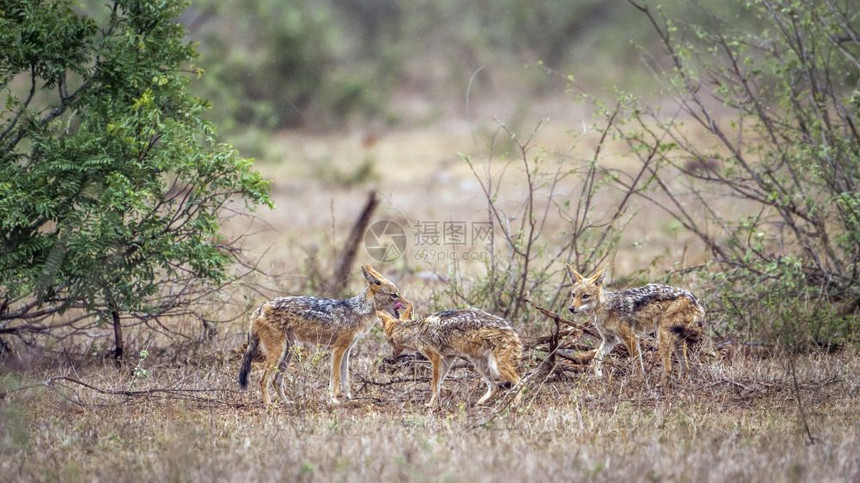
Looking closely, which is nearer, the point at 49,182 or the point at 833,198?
the point at 49,182

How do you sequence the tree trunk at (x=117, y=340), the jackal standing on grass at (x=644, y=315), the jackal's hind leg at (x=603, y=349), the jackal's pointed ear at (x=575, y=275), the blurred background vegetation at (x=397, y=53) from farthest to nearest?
the blurred background vegetation at (x=397, y=53) < the tree trunk at (x=117, y=340) < the jackal's pointed ear at (x=575, y=275) < the jackal's hind leg at (x=603, y=349) < the jackal standing on grass at (x=644, y=315)

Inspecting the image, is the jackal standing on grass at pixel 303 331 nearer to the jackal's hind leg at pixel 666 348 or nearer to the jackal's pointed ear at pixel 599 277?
the jackal's pointed ear at pixel 599 277

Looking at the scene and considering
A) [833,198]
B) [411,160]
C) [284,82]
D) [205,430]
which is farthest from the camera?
[284,82]

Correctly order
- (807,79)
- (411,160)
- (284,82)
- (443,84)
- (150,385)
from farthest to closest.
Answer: (443,84) → (284,82) → (411,160) → (807,79) → (150,385)

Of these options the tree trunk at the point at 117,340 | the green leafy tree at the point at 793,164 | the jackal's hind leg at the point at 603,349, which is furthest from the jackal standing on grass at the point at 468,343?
the green leafy tree at the point at 793,164

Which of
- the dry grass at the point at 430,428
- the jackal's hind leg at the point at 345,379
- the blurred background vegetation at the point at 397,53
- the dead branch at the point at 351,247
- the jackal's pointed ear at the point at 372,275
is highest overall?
the blurred background vegetation at the point at 397,53

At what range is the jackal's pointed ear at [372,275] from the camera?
9.09 m

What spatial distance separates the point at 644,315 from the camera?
9.02 meters

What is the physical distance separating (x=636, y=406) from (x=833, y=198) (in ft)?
12.6

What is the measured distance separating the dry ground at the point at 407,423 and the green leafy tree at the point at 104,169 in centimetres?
96

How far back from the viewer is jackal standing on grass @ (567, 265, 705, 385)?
8.88m

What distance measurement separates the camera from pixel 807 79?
11.4 m

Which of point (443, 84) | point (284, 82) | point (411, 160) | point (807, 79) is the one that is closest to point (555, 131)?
point (411, 160)

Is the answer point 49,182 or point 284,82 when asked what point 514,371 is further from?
point 284,82
